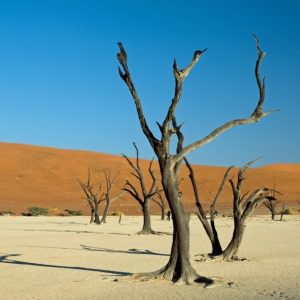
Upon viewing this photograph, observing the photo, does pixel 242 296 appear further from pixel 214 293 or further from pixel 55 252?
pixel 55 252

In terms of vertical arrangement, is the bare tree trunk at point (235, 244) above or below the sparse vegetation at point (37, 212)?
below

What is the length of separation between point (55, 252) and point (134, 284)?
6371mm

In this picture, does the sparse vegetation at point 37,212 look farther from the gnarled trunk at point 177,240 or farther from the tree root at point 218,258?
the gnarled trunk at point 177,240

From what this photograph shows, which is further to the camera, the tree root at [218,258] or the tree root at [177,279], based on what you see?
the tree root at [218,258]

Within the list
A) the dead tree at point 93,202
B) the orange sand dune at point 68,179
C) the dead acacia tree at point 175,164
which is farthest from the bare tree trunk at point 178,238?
the orange sand dune at point 68,179

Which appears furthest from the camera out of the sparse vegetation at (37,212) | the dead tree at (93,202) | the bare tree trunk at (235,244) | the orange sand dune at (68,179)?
the orange sand dune at (68,179)

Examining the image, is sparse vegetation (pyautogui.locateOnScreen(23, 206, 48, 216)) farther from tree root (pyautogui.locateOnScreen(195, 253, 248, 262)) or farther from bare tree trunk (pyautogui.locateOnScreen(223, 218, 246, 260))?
bare tree trunk (pyautogui.locateOnScreen(223, 218, 246, 260))

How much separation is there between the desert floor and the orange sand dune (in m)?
34.4

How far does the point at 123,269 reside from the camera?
39.4 feet

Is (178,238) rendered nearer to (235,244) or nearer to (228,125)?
(228,125)

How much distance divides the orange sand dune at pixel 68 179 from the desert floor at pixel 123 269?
3436cm

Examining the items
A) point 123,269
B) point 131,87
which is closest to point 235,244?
point 123,269

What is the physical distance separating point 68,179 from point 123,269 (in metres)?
71.4

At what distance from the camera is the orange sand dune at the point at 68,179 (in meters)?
64.5
